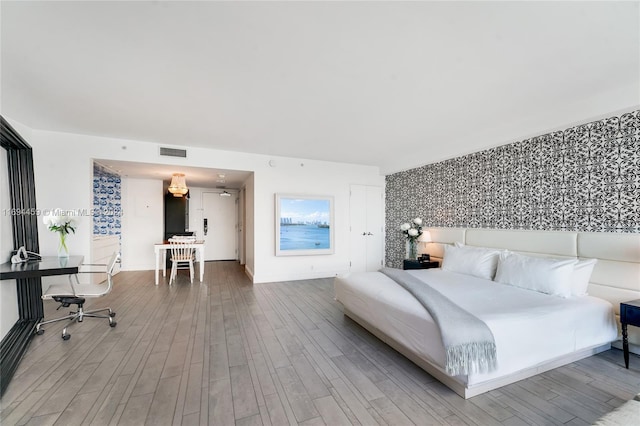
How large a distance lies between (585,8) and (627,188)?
202 centimetres

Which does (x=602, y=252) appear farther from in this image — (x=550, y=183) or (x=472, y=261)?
(x=472, y=261)

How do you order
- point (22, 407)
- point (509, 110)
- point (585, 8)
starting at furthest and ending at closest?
point (509, 110)
point (22, 407)
point (585, 8)

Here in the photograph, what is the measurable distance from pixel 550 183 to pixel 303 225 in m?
4.03

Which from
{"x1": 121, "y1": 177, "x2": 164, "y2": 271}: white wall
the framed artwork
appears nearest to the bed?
the framed artwork

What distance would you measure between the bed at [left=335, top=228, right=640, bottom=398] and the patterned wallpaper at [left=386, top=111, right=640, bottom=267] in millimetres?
249

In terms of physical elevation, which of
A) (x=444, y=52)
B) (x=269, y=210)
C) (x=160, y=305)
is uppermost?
(x=444, y=52)

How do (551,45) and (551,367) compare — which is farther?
(551,367)

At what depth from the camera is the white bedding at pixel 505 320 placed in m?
1.95

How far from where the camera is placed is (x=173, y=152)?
4680 millimetres

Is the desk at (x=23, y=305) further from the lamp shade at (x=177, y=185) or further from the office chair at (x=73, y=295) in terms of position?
the lamp shade at (x=177, y=185)

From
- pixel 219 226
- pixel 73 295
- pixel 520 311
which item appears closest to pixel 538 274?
pixel 520 311

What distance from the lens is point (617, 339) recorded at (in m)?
2.59

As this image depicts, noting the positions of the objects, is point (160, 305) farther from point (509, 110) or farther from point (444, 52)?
point (509, 110)

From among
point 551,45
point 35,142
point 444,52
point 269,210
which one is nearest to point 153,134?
point 35,142
